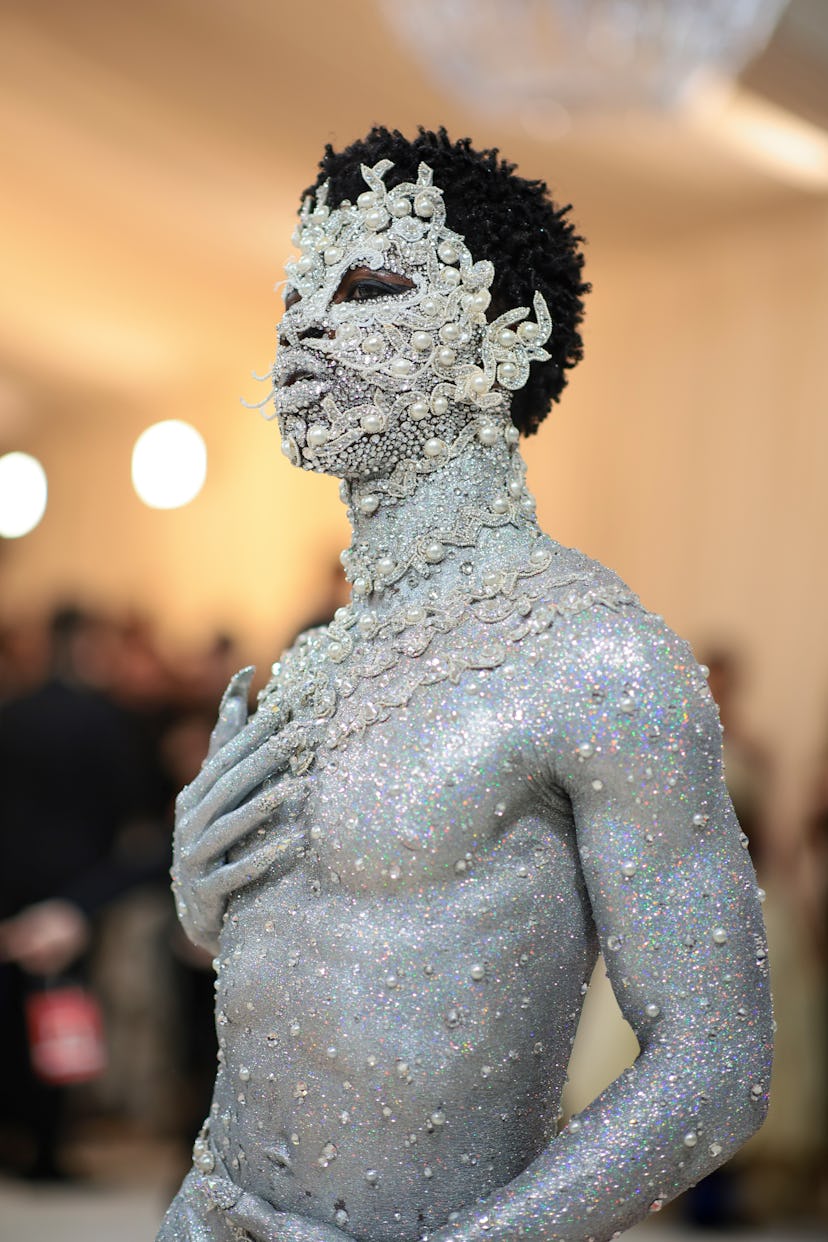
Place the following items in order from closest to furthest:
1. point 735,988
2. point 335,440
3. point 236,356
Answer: point 735,988
point 335,440
point 236,356

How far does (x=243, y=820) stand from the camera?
4.54 ft

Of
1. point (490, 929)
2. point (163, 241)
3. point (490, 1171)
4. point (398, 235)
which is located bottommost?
point (490, 1171)

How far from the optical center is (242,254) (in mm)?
6160

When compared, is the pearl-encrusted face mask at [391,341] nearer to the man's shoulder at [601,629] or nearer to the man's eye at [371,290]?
the man's eye at [371,290]

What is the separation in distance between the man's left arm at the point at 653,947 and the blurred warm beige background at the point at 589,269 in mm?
3377

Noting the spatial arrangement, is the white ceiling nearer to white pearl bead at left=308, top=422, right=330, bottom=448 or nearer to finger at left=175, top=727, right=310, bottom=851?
white pearl bead at left=308, top=422, right=330, bottom=448

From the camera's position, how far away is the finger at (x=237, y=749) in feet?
4.73

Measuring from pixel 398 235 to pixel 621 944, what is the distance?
645 mm

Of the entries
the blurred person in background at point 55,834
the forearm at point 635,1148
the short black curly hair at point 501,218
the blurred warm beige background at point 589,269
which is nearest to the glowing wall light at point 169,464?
the blurred warm beige background at point 589,269

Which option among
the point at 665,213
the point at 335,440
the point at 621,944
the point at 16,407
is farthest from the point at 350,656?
the point at 16,407

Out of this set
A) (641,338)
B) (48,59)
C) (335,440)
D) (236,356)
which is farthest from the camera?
(236,356)

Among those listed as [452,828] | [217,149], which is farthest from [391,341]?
[217,149]

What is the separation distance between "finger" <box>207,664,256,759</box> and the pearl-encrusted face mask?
0.90 feet

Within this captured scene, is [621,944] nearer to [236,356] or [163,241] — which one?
[163,241]
